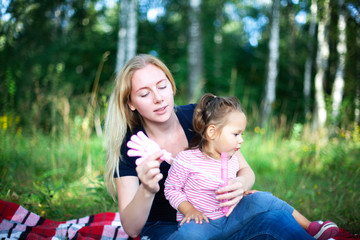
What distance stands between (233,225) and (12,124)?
2.94 m

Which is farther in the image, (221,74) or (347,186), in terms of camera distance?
(221,74)

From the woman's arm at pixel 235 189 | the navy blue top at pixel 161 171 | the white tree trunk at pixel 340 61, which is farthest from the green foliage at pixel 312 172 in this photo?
the white tree trunk at pixel 340 61

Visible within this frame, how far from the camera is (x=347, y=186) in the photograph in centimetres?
275

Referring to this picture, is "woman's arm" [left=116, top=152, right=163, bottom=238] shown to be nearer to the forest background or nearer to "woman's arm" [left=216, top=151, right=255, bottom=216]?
"woman's arm" [left=216, top=151, right=255, bottom=216]

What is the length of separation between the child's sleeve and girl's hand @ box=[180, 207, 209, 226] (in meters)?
0.07

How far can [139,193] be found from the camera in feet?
4.77

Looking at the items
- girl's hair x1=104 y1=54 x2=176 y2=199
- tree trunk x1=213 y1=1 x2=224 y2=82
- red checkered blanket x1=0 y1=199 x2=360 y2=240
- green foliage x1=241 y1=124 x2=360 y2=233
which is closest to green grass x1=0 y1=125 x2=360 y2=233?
green foliage x1=241 y1=124 x2=360 y2=233

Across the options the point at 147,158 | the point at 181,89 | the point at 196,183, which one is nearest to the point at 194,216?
the point at 196,183

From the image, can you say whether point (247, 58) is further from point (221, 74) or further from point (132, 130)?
point (132, 130)

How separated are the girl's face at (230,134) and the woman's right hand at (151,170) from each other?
1.17 feet

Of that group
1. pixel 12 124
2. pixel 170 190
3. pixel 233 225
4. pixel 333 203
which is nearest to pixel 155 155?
pixel 170 190

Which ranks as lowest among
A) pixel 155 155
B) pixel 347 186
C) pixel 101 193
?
pixel 101 193

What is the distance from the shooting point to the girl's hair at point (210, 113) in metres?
1.56

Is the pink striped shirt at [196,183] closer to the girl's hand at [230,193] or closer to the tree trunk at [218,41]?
the girl's hand at [230,193]
